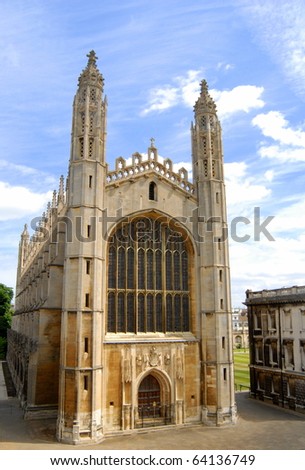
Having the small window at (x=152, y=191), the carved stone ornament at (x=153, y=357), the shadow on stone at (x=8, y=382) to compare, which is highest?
the small window at (x=152, y=191)

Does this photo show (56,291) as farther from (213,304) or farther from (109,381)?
(213,304)

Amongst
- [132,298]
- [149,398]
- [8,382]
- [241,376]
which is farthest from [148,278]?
[241,376]

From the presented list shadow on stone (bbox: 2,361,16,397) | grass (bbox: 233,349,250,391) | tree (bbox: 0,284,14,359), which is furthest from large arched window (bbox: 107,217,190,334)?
tree (bbox: 0,284,14,359)

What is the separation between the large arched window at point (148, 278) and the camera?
26.4m

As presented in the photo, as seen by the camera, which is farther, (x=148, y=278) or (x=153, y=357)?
(x=148, y=278)

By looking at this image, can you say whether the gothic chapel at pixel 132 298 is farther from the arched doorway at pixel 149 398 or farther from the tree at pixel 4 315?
the tree at pixel 4 315

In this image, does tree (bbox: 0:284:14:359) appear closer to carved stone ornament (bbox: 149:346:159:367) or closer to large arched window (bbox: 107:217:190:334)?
large arched window (bbox: 107:217:190:334)

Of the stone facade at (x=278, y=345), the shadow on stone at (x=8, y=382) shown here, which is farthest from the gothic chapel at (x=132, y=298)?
the shadow on stone at (x=8, y=382)

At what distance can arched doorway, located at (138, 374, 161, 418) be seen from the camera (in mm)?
25547

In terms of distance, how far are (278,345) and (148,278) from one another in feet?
46.1

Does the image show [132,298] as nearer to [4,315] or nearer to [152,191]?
[152,191]

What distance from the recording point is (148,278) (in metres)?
27.6

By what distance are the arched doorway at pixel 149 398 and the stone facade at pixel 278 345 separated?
1191 cm

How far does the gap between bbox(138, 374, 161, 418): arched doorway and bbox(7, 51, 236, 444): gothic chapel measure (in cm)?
8
